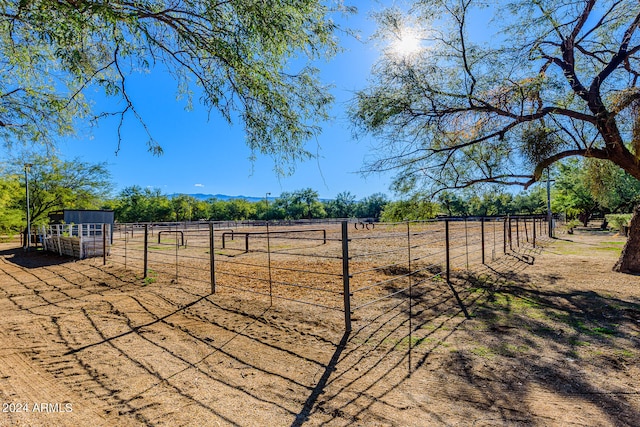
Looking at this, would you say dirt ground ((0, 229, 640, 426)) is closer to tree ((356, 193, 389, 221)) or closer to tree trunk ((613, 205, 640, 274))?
tree trunk ((613, 205, 640, 274))

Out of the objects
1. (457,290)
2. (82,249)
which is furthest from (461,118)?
(82,249)

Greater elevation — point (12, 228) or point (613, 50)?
point (613, 50)

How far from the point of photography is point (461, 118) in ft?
24.0

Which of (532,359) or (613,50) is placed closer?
(532,359)

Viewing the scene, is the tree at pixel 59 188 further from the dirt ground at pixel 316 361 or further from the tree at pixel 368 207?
the tree at pixel 368 207

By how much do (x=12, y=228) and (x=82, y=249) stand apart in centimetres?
1017

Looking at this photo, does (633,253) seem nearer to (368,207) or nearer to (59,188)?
(59,188)

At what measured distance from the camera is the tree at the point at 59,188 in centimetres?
1836

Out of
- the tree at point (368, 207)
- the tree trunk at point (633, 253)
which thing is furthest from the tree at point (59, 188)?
the tree at point (368, 207)

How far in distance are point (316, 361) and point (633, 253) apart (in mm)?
8584

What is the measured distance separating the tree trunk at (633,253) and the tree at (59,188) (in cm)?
2468

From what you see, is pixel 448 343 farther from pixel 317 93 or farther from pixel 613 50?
pixel 613 50

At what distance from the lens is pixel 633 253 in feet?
23.9

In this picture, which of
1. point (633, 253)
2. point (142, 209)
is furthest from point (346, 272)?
point (142, 209)
